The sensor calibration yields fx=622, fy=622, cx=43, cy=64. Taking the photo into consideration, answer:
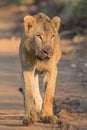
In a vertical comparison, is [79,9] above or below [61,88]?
above

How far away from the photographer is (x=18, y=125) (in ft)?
28.4

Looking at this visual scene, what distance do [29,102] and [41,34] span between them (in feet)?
3.16

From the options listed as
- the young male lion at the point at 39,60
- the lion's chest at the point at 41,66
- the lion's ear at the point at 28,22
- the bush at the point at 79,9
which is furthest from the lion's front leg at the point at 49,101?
the bush at the point at 79,9

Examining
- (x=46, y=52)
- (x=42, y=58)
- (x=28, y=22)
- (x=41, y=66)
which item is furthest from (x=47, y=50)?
(x=28, y=22)

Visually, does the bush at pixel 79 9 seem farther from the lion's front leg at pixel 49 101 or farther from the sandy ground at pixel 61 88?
the lion's front leg at pixel 49 101

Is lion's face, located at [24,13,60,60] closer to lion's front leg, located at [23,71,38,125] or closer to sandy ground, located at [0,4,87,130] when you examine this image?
lion's front leg, located at [23,71,38,125]

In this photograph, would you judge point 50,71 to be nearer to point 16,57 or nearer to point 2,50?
point 16,57

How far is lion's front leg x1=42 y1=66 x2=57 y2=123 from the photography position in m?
8.57

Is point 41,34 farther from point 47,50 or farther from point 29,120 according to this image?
point 29,120

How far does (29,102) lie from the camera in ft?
28.5

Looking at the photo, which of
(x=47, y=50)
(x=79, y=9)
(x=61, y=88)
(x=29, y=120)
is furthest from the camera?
(x=79, y=9)

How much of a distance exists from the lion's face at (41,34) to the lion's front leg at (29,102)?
1.50 ft

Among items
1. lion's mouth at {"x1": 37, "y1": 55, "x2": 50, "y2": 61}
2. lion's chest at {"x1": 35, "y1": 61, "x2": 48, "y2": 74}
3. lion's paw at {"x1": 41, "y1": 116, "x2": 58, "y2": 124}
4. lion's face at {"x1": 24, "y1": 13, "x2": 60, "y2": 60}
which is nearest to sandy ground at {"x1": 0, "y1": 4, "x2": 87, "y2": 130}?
lion's paw at {"x1": 41, "y1": 116, "x2": 58, "y2": 124}

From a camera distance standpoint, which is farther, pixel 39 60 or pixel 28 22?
pixel 28 22
